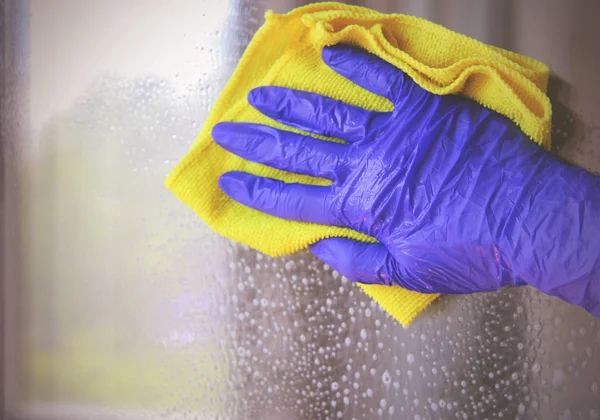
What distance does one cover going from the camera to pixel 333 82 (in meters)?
0.71

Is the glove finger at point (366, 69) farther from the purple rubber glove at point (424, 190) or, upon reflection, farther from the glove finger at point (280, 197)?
the glove finger at point (280, 197)

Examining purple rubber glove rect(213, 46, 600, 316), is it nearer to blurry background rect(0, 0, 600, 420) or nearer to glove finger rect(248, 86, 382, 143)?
glove finger rect(248, 86, 382, 143)

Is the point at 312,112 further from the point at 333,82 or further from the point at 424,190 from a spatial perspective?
the point at 424,190

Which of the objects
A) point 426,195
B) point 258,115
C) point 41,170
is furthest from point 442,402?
point 41,170

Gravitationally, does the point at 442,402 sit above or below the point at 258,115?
below

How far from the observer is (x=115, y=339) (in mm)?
897

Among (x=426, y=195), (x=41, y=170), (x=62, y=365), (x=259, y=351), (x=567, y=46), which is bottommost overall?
(x=62, y=365)

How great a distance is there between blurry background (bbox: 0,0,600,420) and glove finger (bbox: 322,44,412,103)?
118mm

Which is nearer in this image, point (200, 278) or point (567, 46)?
point (567, 46)

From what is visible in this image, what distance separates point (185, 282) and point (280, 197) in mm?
256

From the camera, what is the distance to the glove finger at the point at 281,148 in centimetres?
69

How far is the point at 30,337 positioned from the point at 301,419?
19.0 inches

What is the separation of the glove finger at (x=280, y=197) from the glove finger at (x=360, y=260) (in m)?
0.04

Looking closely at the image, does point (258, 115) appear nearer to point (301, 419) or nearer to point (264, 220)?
point (264, 220)
